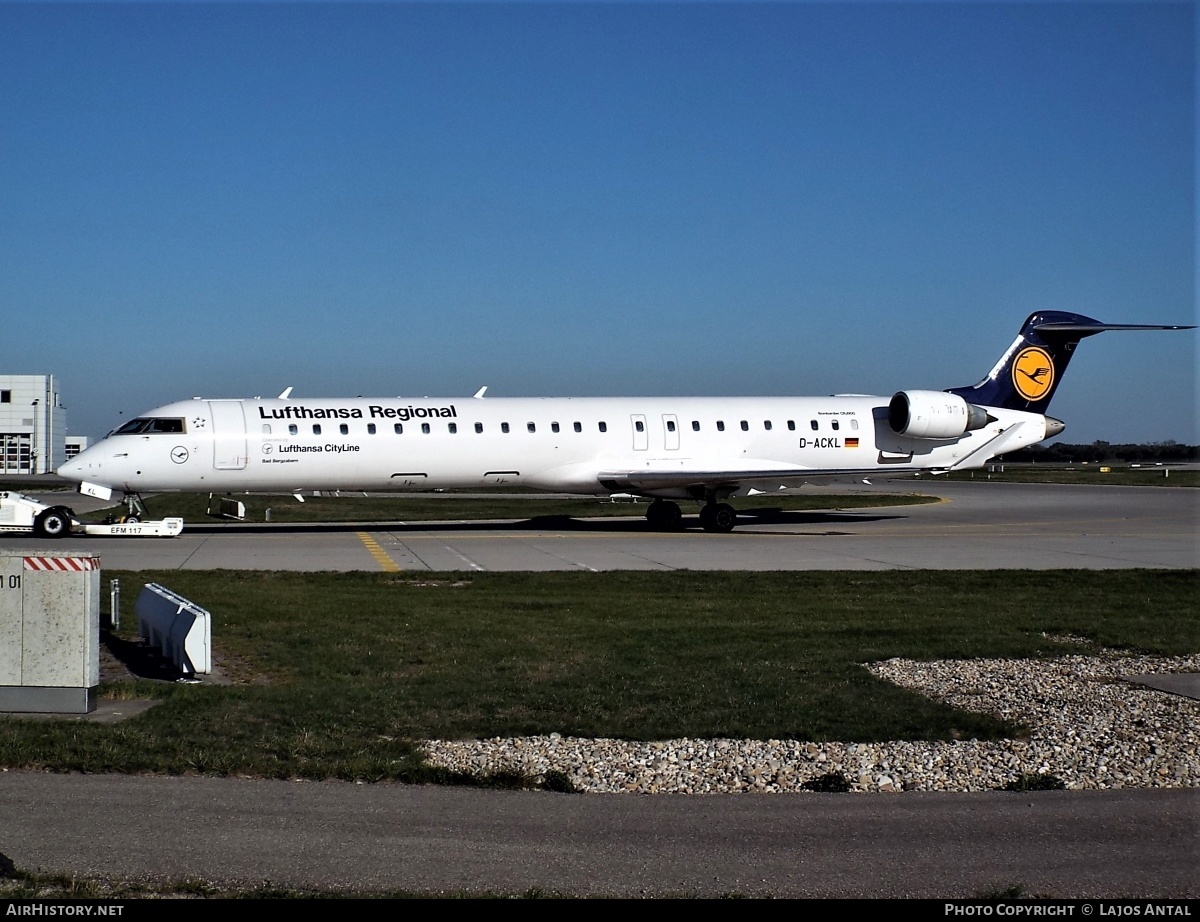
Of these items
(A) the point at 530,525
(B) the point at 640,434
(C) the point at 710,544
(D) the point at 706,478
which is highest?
(B) the point at 640,434

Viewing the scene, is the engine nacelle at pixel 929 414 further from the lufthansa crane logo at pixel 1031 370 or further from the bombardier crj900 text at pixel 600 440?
the lufthansa crane logo at pixel 1031 370

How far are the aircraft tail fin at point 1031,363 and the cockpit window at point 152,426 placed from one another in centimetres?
2074

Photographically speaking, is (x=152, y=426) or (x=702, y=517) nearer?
(x=152, y=426)

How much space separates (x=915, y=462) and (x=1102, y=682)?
22.2m

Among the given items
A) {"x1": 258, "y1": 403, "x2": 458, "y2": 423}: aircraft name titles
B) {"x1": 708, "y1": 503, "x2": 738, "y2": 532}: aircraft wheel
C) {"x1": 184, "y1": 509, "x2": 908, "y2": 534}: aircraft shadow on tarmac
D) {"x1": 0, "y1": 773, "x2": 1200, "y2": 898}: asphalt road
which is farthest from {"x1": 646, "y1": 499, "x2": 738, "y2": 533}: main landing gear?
{"x1": 0, "y1": 773, "x2": 1200, "y2": 898}: asphalt road

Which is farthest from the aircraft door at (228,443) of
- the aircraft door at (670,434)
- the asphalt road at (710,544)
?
the aircraft door at (670,434)

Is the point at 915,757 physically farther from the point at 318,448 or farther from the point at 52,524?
the point at 52,524

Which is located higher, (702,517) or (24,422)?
(24,422)

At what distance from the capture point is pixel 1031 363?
113 ft

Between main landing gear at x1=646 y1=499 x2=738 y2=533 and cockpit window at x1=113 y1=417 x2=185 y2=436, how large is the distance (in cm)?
1204

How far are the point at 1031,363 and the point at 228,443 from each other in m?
22.0

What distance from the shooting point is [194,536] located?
28234 millimetres

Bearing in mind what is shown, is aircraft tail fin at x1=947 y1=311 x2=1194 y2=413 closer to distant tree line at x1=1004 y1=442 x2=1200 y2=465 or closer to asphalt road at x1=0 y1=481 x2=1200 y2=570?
asphalt road at x1=0 y1=481 x2=1200 y2=570

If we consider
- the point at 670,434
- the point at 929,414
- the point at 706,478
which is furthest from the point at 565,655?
the point at 929,414
